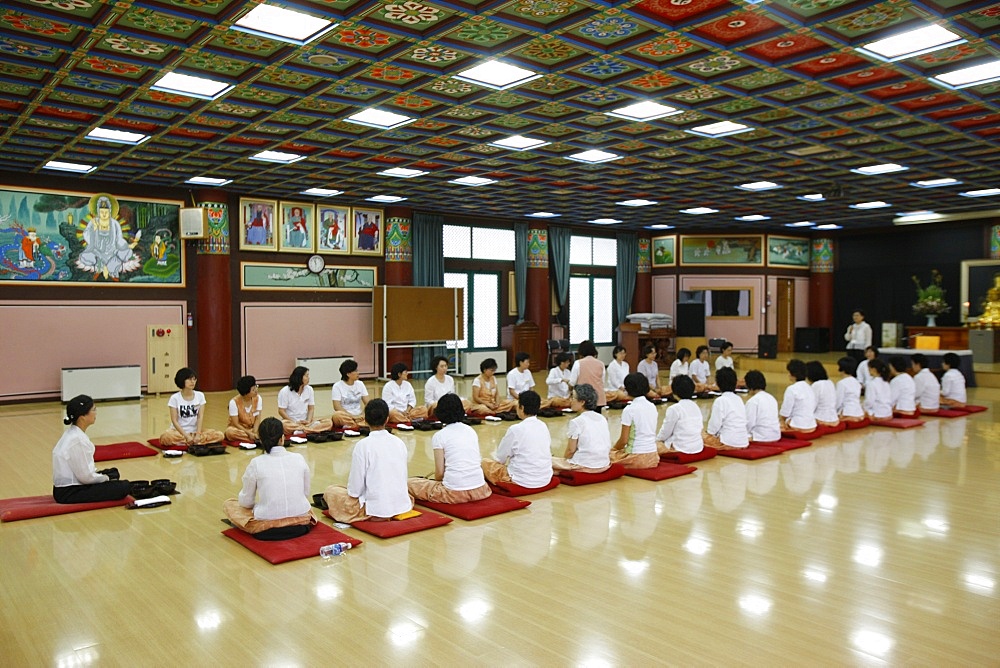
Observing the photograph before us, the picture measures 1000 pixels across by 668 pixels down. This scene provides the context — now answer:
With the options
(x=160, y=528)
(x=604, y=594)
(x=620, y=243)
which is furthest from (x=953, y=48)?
(x=620, y=243)

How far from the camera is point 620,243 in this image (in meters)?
19.1

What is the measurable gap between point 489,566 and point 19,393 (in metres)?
10.3

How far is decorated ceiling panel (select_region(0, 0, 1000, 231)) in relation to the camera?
573 cm

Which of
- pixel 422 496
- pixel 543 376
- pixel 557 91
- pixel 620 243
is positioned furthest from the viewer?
pixel 620 243

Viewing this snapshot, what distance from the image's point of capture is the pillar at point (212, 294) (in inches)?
510

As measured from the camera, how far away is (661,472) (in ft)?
22.4

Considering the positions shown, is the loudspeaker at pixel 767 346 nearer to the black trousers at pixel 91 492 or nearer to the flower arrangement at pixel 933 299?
the flower arrangement at pixel 933 299

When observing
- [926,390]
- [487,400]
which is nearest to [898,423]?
[926,390]

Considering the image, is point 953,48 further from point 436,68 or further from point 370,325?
point 370,325

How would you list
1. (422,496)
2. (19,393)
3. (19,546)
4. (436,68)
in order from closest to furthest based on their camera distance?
1. (19,546)
2. (422,496)
3. (436,68)
4. (19,393)

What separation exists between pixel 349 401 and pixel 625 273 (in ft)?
37.6

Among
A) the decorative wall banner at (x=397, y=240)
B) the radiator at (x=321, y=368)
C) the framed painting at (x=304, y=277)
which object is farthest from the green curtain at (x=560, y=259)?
the radiator at (x=321, y=368)

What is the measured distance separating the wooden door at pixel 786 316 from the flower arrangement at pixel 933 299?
304 centimetres

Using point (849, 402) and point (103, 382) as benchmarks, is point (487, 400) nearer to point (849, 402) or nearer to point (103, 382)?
point (849, 402)
